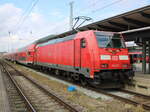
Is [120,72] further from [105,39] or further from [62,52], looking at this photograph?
[62,52]

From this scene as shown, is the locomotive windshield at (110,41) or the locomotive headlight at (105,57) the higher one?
the locomotive windshield at (110,41)

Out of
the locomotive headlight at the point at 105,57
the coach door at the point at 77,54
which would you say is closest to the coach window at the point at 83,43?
the coach door at the point at 77,54

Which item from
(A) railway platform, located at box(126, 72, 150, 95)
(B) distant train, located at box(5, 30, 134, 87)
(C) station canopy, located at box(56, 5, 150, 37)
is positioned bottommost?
(A) railway platform, located at box(126, 72, 150, 95)

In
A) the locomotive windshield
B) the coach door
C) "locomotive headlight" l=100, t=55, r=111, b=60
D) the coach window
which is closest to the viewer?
"locomotive headlight" l=100, t=55, r=111, b=60

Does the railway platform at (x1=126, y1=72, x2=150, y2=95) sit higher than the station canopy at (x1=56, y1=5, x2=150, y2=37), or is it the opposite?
the station canopy at (x1=56, y1=5, x2=150, y2=37)

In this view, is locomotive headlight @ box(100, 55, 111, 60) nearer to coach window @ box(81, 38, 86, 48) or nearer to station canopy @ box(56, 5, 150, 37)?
coach window @ box(81, 38, 86, 48)

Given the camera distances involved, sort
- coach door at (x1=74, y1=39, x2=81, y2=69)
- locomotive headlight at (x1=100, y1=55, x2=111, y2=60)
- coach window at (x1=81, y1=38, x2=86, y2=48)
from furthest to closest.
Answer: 1. coach door at (x1=74, y1=39, x2=81, y2=69)
2. coach window at (x1=81, y1=38, x2=86, y2=48)
3. locomotive headlight at (x1=100, y1=55, x2=111, y2=60)

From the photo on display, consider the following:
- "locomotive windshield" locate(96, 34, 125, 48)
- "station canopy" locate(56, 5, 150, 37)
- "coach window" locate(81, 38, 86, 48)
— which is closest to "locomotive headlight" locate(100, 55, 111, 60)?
"locomotive windshield" locate(96, 34, 125, 48)

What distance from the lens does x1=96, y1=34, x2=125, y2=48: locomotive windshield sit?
1026cm

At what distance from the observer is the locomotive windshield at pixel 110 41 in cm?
1026

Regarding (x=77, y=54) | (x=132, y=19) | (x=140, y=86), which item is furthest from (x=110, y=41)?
(x=132, y=19)

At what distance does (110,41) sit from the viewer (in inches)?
415

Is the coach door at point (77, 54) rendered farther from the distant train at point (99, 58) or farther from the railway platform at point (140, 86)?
the railway platform at point (140, 86)

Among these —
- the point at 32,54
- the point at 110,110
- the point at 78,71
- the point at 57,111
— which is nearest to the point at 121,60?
the point at 78,71
